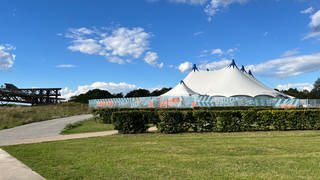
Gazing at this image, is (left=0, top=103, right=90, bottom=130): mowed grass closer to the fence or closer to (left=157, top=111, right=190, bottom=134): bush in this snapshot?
the fence

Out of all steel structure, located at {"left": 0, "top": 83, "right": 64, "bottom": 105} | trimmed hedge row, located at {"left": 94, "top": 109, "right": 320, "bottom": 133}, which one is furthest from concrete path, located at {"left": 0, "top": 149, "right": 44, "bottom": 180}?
steel structure, located at {"left": 0, "top": 83, "right": 64, "bottom": 105}

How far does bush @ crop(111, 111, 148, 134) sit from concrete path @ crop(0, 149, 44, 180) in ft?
25.2

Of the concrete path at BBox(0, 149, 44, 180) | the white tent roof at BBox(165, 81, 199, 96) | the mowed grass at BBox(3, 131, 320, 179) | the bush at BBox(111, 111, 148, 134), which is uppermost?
the white tent roof at BBox(165, 81, 199, 96)

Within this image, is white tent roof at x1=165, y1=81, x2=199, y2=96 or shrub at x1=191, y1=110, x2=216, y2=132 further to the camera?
white tent roof at x1=165, y1=81, x2=199, y2=96

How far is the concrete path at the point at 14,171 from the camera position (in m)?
8.37

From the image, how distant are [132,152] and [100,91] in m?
102

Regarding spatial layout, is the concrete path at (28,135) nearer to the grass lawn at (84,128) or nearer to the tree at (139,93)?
the grass lawn at (84,128)

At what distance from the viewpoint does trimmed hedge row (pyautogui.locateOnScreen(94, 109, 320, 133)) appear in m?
18.9

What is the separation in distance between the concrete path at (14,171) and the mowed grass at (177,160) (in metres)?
0.19

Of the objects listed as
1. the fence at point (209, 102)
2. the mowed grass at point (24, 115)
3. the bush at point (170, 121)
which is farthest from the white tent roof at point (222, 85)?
the bush at point (170, 121)

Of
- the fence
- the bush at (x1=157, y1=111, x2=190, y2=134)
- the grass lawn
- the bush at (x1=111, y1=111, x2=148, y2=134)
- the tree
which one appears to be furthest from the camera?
the tree

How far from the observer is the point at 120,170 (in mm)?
8602

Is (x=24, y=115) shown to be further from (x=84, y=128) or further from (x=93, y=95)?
(x=93, y=95)

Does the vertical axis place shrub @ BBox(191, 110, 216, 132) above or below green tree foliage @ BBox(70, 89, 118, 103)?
below
